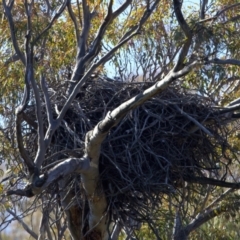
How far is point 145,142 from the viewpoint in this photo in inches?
281

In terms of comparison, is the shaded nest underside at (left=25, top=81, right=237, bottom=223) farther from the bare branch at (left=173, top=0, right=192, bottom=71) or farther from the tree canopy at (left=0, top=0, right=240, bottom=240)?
the bare branch at (left=173, top=0, right=192, bottom=71)

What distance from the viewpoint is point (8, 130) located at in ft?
27.4

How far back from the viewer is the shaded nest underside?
7.01 m

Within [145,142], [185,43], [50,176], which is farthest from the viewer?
[145,142]

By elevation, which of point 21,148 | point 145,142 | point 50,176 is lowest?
point 50,176

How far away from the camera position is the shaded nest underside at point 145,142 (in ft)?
23.0

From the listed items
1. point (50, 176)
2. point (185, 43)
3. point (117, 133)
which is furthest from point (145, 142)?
point (50, 176)

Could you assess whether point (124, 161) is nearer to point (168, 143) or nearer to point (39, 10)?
point (168, 143)

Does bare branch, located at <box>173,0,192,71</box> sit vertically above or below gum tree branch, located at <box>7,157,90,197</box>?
above

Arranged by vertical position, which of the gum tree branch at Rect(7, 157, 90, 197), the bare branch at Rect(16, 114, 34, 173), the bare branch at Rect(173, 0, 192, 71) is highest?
the bare branch at Rect(173, 0, 192, 71)

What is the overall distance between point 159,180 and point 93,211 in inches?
36.5

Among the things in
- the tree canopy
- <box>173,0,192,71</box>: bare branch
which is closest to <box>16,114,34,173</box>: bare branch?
the tree canopy

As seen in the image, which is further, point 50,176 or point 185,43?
point 185,43

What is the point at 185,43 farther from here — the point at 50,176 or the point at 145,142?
the point at 50,176
